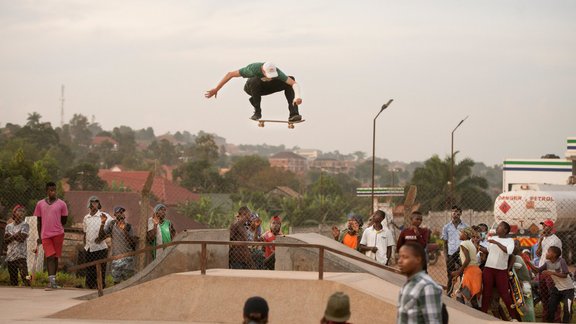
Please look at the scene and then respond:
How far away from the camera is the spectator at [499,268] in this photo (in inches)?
544

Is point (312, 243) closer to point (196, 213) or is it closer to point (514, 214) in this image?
point (514, 214)

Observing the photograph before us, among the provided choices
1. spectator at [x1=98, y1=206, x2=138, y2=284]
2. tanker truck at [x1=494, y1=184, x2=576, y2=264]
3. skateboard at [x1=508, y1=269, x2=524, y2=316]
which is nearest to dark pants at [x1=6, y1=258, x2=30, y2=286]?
spectator at [x1=98, y1=206, x2=138, y2=284]

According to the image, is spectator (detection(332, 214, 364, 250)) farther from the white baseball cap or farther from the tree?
the tree

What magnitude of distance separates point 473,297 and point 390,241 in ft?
7.04

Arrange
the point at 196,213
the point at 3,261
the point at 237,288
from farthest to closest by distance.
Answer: the point at 196,213 → the point at 3,261 → the point at 237,288

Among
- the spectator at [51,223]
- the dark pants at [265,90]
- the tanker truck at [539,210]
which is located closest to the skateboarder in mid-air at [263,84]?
the dark pants at [265,90]

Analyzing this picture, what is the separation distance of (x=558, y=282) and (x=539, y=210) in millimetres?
15909

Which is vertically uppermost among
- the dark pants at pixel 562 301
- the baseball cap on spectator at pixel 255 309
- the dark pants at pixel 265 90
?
the dark pants at pixel 265 90

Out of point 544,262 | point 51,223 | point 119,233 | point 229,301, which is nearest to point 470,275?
point 544,262

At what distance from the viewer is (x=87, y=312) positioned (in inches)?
519

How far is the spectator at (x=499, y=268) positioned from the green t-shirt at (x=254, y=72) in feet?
12.2

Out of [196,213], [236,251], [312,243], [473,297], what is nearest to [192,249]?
[236,251]

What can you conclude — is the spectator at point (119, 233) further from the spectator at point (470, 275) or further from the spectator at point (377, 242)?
the spectator at point (470, 275)

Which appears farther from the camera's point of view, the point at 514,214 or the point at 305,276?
the point at 514,214
